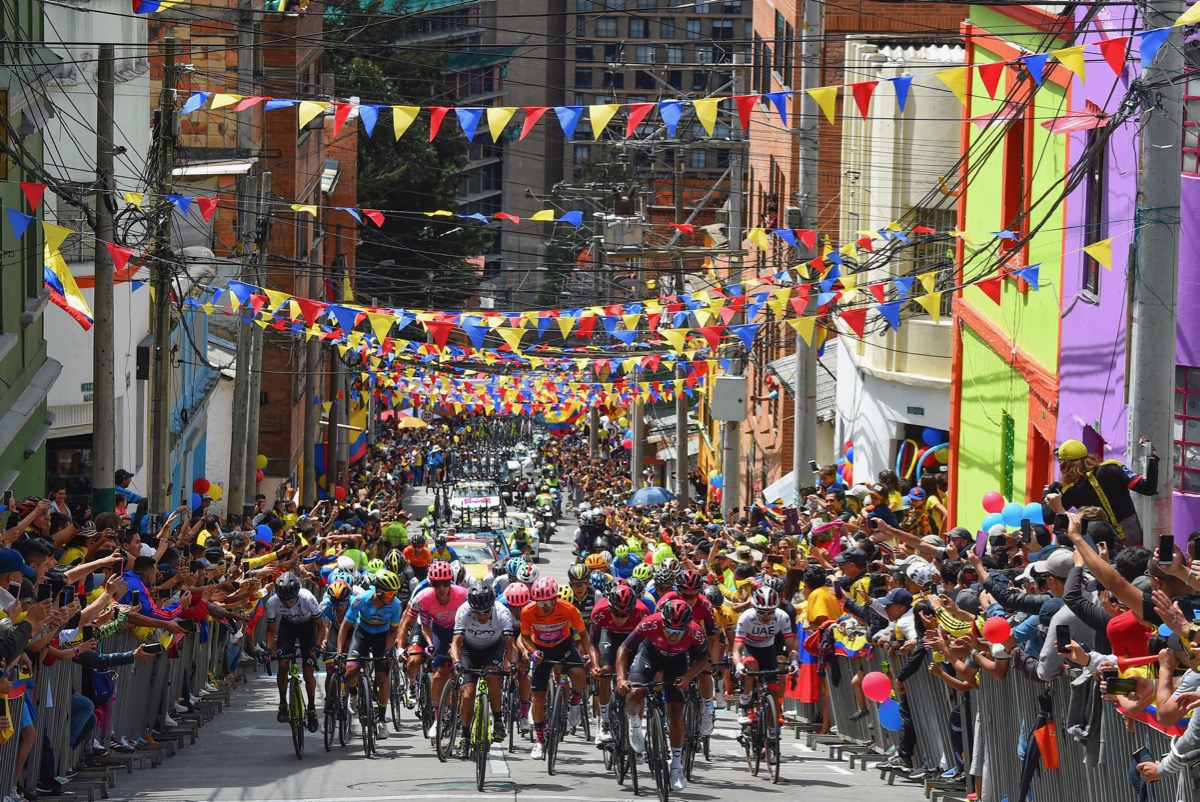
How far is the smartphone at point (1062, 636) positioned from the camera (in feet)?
33.4

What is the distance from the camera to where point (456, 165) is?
278ft

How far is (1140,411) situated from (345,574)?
8.99 m

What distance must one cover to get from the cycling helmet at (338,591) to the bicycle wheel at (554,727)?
3.07 metres

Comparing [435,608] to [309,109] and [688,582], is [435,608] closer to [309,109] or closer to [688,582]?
[688,582]

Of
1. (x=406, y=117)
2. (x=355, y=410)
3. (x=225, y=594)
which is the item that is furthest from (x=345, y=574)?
(x=355, y=410)

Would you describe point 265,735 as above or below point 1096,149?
Result: below

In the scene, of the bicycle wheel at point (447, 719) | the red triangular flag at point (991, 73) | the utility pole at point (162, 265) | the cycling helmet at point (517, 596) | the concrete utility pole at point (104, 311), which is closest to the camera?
the red triangular flag at point (991, 73)

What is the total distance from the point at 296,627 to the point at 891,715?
533 cm

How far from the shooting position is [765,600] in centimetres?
1593

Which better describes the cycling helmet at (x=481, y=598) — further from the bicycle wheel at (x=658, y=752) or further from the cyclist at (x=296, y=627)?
the cyclist at (x=296, y=627)

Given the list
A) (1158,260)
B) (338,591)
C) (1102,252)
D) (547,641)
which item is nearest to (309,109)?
(338,591)

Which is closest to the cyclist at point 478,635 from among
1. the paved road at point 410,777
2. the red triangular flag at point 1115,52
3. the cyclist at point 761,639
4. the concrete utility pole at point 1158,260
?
the paved road at point 410,777

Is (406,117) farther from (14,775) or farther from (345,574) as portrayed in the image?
(14,775)

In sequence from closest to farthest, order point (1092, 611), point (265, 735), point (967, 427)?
point (1092, 611) → point (265, 735) → point (967, 427)
